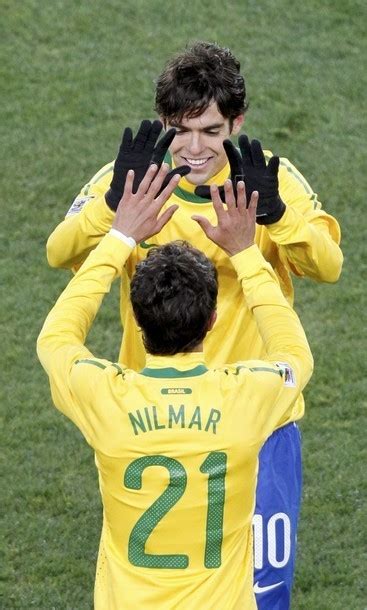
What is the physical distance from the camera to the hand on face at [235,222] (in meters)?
4.89

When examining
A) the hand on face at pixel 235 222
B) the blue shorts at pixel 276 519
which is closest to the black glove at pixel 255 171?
the hand on face at pixel 235 222

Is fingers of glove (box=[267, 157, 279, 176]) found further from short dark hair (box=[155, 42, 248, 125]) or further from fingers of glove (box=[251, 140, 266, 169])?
short dark hair (box=[155, 42, 248, 125])

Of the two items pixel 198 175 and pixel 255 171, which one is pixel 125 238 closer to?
pixel 255 171

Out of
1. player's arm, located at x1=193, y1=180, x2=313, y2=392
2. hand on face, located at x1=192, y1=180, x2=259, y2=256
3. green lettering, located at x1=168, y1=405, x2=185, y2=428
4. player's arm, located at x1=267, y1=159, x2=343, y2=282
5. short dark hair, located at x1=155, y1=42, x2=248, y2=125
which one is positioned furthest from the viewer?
short dark hair, located at x1=155, y1=42, x2=248, y2=125

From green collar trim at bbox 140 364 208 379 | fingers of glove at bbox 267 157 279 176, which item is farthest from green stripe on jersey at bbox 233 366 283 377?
fingers of glove at bbox 267 157 279 176

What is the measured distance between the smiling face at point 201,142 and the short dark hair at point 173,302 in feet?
3.25

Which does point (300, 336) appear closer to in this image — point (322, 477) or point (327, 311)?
point (322, 477)

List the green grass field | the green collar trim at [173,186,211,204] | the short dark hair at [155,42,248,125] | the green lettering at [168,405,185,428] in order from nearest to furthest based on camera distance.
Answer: the green lettering at [168,405,185,428], the short dark hair at [155,42,248,125], the green collar trim at [173,186,211,204], the green grass field

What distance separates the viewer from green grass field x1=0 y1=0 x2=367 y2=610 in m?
7.58

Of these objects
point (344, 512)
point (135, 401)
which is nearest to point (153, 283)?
point (135, 401)

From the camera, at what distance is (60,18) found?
40.2 feet

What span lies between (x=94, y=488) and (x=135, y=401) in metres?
3.65

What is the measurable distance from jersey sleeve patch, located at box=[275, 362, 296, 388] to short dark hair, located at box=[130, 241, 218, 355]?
280 millimetres

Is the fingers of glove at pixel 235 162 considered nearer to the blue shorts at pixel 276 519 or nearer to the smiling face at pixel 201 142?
the smiling face at pixel 201 142
